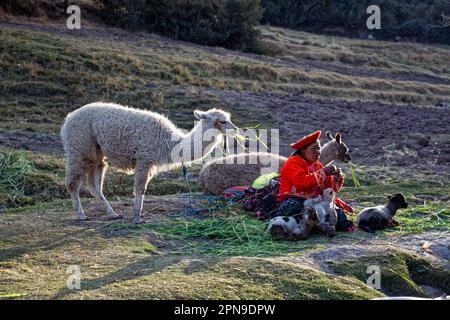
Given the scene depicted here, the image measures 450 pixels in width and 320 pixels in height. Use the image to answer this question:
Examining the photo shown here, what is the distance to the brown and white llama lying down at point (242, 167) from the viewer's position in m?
11.0

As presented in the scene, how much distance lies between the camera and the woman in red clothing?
8.73m

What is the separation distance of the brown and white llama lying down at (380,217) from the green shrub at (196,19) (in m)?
22.7

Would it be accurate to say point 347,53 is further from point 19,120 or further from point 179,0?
point 19,120

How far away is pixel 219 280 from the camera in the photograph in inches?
256

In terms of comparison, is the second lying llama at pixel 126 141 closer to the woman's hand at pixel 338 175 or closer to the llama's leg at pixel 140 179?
the llama's leg at pixel 140 179

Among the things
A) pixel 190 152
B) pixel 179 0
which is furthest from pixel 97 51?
pixel 190 152

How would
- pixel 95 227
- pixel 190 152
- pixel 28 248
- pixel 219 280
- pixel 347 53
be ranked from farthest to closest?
1. pixel 347 53
2. pixel 190 152
3. pixel 95 227
4. pixel 28 248
5. pixel 219 280

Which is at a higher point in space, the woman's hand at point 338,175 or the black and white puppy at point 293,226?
the woman's hand at point 338,175

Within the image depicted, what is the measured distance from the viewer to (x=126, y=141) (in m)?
9.38

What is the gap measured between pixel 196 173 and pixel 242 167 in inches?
99.1

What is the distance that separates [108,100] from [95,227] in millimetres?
10419

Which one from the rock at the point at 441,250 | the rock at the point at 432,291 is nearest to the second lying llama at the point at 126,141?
the rock at the point at 441,250

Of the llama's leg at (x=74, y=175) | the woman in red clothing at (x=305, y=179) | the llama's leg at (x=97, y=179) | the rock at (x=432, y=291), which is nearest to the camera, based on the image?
the rock at (x=432, y=291)

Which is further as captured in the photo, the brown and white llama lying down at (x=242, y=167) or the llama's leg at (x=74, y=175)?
the brown and white llama lying down at (x=242, y=167)
